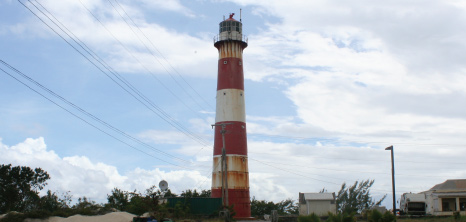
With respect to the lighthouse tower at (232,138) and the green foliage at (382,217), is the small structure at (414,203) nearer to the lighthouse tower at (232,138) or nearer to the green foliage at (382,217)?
the lighthouse tower at (232,138)

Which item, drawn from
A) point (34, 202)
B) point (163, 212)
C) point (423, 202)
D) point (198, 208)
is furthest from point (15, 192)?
point (423, 202)

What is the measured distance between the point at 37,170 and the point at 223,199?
102 ft

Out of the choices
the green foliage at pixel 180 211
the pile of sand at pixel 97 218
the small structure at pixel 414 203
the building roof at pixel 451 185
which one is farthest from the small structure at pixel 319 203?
the pile of sand at pixel 97 218

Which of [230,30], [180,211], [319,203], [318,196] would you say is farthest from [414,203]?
[230,30]

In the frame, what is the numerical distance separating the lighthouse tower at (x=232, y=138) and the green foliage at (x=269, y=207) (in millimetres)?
14818

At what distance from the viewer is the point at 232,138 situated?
170 ft

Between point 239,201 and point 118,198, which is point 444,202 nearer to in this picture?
point 239,201

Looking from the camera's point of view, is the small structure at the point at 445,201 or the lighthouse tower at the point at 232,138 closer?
the lighthouse tower at the point at 232,138

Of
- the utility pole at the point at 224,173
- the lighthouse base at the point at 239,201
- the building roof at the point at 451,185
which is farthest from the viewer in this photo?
the building roof at the point at 451,185

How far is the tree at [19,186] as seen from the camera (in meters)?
60.7

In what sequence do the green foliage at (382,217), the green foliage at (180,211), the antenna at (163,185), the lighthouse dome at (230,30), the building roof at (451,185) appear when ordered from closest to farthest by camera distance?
the green foliage at (382,217), the antenna at (163,185), the green foliage at (180,211), the lighthouse dome at (230,30), the building roof at (451,185)

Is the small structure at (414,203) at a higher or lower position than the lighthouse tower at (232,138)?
lower

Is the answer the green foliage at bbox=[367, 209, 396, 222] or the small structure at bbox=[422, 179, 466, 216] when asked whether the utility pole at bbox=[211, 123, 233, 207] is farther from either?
the small structure at bbox=[422, 179, 466, 216]

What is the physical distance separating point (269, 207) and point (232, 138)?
21.8m
